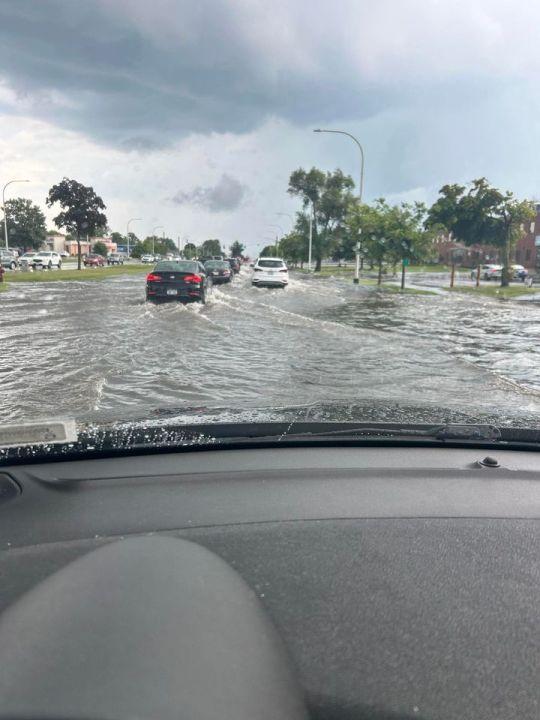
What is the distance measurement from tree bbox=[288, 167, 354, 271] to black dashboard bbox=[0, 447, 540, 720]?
80821 millimetres

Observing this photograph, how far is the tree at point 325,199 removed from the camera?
81625mm

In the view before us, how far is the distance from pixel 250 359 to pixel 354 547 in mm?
9153

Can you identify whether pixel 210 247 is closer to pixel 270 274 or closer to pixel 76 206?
pixel 76 206

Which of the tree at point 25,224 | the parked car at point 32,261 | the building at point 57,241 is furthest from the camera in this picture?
the building at point 57,241

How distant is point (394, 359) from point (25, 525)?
974 centimetres

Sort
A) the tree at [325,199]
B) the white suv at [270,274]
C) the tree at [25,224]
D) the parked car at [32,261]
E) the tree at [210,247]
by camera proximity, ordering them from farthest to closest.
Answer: the tree at [210,247], the tree at [25,224], the tree at [325,199], the parked car at [32,261], the white suv at [270,274]

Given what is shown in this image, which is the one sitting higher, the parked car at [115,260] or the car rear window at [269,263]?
the car rear window at [269,263]

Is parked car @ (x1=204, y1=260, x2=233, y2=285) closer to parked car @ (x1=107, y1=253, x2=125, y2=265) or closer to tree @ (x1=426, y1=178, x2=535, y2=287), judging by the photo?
tree @ (x1=426, y1=178, x2=535, y2=287)

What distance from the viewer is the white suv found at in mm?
35812

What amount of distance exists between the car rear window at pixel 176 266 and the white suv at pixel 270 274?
47.9ft

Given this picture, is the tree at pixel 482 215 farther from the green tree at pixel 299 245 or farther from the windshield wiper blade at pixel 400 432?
the windshield wiper blade at pixel 400 432

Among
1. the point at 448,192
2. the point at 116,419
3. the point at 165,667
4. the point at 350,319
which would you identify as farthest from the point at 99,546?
the point at 448,192

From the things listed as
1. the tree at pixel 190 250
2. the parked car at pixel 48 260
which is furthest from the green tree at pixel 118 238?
the parked car at pixel 48 260

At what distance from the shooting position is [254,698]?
113cm
